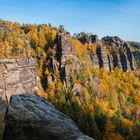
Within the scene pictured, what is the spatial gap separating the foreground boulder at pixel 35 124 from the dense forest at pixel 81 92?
77314 millimetres

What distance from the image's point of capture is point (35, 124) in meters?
14.0

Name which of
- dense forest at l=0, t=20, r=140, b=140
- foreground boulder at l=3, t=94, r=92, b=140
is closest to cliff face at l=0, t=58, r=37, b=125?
dense forest at l=0, t=20, r=140, b=140

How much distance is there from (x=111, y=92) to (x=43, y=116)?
151m

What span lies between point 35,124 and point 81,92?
127m

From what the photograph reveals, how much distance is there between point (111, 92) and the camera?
16312 cm

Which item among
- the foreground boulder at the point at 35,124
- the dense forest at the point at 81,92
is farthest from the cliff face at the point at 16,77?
the foreground boulder at the point at 35,124

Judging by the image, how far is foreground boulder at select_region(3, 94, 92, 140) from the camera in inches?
538

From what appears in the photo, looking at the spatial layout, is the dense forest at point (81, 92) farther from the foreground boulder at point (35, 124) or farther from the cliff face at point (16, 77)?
the foreground boulder at point (35, 124)

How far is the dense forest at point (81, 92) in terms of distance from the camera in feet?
330

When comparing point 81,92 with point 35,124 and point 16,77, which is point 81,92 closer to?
point 16,77

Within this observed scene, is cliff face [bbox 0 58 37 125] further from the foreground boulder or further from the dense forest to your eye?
the foreground boulder

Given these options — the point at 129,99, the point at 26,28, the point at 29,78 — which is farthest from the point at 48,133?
the point at 26,28

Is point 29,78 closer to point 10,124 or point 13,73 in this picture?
point 13,73

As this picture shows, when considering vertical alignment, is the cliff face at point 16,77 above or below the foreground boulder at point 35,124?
below
